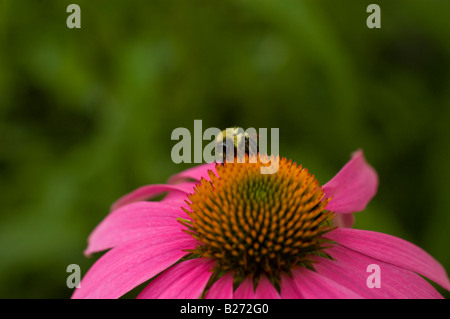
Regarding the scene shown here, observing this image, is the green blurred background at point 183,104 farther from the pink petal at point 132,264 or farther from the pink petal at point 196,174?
the pink petal at point 132,264

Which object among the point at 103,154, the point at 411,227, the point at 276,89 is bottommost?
the point at 411,227

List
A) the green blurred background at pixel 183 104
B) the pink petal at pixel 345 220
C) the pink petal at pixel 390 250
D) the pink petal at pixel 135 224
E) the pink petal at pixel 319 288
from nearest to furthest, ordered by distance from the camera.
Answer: the pink petal at pixel 319 288
the pink petal at pixel 390 250
the pink petal at pixel 135 224
the pink petal at pixel 345 220
the green blurred background at pixel 183 104

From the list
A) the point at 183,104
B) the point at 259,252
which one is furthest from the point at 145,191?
the point at 183,104

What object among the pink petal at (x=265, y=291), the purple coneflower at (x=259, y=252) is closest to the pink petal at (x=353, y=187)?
the purple coneflower at (x=259, y=252)

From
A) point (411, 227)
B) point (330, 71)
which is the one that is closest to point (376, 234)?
point (330, 71)

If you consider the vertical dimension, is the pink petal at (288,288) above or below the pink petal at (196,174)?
below

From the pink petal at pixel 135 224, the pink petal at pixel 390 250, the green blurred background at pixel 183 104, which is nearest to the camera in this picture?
the pink petal at pixel 390 250

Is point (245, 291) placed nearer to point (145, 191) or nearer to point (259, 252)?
point (259, 252)
